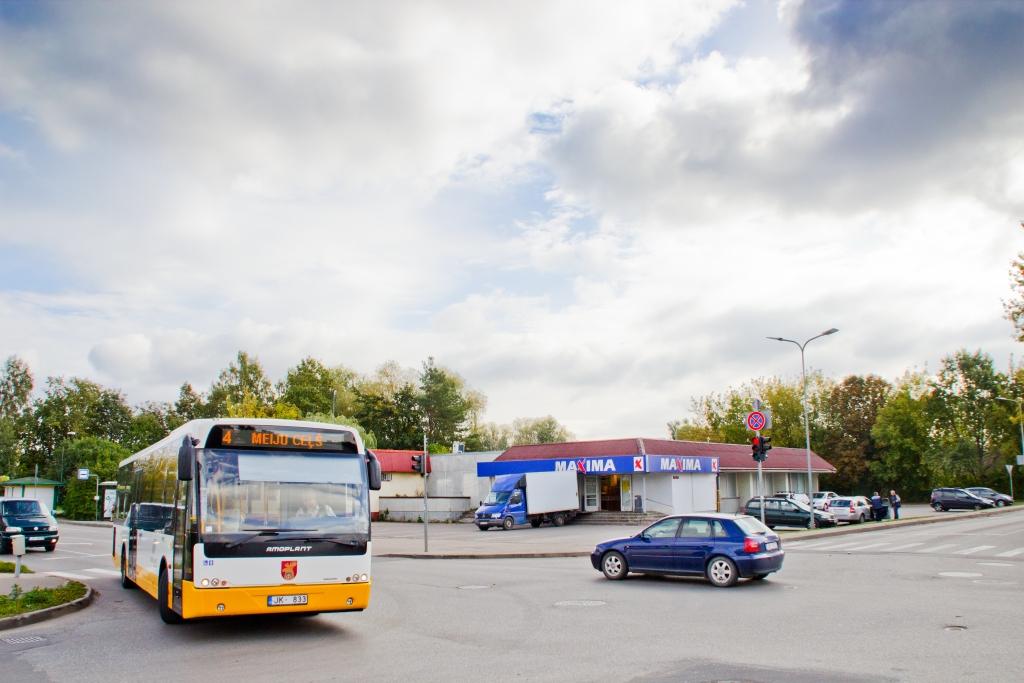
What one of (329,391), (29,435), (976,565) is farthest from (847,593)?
(29,435)

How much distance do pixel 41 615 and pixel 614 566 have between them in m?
10.8

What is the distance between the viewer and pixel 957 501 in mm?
52719

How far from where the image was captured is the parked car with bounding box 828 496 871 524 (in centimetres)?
3991

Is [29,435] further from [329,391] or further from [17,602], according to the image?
[17,602]

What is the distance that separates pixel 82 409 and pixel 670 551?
311ft

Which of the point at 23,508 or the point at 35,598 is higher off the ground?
the point at 23,508

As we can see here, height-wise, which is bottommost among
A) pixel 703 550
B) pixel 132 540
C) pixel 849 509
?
pixel 849 509

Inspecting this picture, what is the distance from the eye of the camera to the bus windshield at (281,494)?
10.5m

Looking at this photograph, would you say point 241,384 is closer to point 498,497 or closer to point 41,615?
point 498,497

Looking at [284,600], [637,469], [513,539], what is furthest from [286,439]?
[637,469]

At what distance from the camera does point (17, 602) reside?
519 inches

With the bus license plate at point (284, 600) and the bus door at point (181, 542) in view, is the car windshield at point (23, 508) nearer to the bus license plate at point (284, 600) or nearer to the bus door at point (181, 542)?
the bus door at point (181, 542)

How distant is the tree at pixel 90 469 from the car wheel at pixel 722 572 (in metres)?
49.6

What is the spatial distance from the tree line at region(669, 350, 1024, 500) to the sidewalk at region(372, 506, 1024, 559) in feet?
83.9
